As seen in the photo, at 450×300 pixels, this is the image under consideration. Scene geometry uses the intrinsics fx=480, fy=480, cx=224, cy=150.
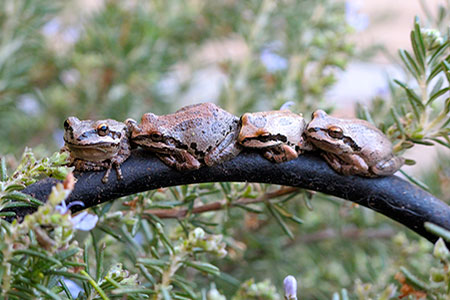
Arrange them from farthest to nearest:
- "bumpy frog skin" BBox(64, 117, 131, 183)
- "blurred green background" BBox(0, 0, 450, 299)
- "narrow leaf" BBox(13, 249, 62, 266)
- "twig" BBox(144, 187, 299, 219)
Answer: "blurred green background" BBox(0, 0, 450, 299)
"twig" BBox(144, 187, 299, 219)
"bumpy frog skin" BBox(64, 117, 131, 183)
"narrow leaf" BBox(13, 249, 62, 266)

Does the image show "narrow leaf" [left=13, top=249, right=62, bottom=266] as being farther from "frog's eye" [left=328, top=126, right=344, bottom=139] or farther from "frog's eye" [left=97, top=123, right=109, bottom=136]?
"frog's eye" [left=328, top=126, right=344, bottom=139]

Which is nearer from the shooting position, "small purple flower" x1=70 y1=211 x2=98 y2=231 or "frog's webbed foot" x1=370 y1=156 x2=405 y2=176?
"small purple flower" x1=70 y1=211 x2=98 y2=231

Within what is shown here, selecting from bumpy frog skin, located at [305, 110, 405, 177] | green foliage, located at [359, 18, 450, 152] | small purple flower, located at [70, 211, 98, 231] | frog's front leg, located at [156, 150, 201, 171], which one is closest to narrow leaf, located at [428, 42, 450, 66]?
green foliage, located at [359, 18, 450, 152]

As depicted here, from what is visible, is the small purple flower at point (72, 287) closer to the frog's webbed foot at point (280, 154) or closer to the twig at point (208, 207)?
the twig at point (208, 207)

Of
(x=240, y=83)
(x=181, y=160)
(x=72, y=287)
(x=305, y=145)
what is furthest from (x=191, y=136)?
(x=240, y=83)

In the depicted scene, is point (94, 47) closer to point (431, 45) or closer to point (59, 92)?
point (59, 92)

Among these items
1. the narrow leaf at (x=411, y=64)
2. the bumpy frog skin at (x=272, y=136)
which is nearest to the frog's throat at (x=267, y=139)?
the bumpy frog skin at (x=272, y=136)
